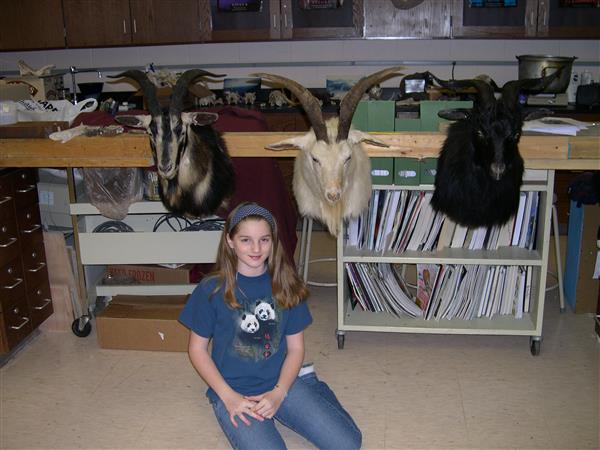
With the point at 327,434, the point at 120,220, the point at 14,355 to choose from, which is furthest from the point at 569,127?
the point at 14,355

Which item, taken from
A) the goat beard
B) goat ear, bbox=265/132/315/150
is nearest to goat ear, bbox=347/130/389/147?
goat ear, bbox=265/132/315/150

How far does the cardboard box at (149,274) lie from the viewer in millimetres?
3398

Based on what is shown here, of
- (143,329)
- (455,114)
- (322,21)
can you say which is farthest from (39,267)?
(322,21)

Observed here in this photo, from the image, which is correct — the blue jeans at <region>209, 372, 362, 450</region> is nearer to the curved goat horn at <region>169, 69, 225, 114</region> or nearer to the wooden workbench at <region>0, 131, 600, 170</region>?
the wooden workbench at <region>0, 131, 600, 170</region>

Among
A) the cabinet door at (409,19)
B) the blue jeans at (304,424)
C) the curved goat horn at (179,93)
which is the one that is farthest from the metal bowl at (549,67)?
the blue jeans at (304,424)

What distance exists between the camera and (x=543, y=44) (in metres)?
5.06

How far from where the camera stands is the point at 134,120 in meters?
2.49

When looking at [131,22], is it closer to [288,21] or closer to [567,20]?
[288,21]

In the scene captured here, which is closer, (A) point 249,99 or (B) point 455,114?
(B) point 455,114

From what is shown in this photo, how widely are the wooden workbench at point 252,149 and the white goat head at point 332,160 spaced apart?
100mm

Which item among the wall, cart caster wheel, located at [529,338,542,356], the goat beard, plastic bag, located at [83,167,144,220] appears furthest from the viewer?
the wall

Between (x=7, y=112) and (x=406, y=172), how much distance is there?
1.94m

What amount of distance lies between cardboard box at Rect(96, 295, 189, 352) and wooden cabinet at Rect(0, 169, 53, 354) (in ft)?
1.23

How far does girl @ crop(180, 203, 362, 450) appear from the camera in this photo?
219cm
